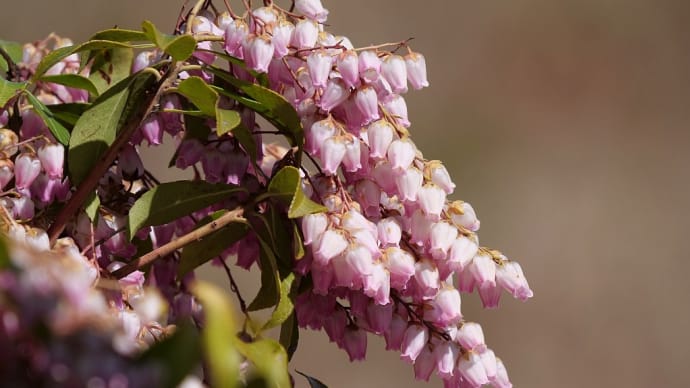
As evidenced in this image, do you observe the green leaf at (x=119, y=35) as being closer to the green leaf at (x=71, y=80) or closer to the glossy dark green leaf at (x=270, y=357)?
the green leaf at (x=71, y=80)

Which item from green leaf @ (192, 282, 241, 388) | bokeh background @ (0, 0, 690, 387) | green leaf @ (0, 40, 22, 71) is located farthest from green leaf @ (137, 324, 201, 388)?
bokeh background @ (0, 0, 690, 387)

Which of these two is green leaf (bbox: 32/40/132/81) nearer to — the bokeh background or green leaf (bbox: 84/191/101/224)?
green leaf (bbox: 84/191/101/224)

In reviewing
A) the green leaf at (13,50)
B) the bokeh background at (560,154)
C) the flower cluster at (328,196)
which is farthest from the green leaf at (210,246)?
the bokeh background at (560,154)

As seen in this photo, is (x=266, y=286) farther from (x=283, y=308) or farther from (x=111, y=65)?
(x=111, y=65)

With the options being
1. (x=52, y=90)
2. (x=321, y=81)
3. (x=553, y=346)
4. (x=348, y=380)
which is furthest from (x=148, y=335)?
(x=553, y=346)

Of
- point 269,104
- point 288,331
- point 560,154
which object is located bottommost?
point 560,154

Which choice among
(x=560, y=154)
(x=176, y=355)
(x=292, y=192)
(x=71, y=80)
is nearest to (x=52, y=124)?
(x=71, y=80)
